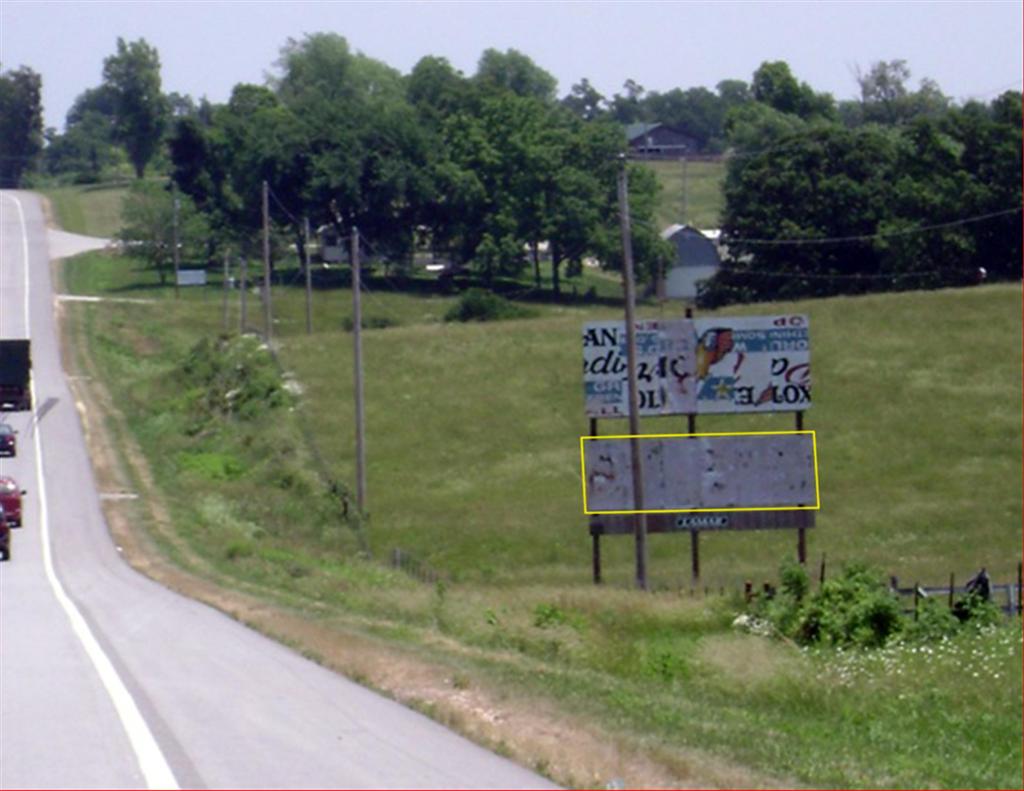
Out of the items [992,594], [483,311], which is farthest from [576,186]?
[992,594]

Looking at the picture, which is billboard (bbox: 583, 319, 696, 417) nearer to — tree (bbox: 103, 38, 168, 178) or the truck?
the truck

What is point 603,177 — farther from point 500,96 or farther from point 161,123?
point 161,123

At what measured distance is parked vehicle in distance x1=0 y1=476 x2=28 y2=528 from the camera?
4488 centimetres

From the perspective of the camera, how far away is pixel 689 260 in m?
112

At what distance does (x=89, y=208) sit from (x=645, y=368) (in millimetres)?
108845

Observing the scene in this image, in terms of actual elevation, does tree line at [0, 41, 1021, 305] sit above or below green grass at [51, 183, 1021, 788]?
above

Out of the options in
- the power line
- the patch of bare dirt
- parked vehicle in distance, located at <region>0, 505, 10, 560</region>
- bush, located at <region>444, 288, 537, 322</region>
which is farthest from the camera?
bush, located at <region>444, 288, 537, 322</region>

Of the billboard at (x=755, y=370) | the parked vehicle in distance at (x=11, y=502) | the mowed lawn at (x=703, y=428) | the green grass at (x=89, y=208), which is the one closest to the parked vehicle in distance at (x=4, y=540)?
the parked vehicle in distance at (x=11, y=502)

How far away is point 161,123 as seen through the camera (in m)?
165

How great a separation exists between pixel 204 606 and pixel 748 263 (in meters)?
72.3

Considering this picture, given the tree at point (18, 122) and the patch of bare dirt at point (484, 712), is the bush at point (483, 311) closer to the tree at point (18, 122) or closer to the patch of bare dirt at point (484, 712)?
the patch of bare dirt at point (484, 712)

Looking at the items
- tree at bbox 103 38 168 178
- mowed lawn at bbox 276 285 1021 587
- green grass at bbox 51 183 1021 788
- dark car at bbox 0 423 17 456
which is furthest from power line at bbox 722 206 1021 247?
tree at bbox 103 38 168 178

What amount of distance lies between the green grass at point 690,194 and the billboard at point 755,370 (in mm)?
83342

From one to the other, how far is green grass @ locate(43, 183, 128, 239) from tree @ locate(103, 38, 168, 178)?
30.9 ft
